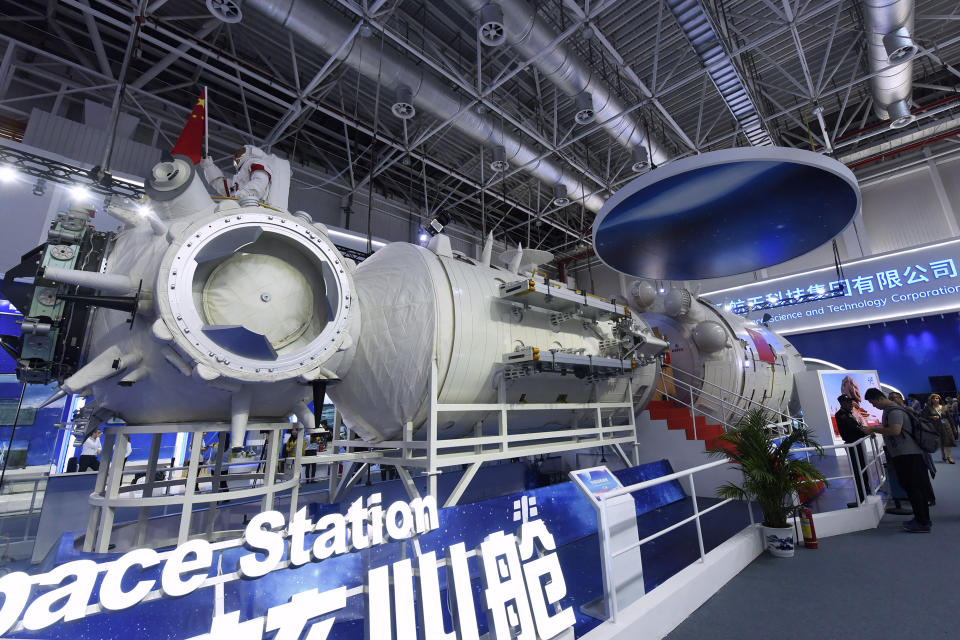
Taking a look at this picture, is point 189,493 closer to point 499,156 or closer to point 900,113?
point 499,156

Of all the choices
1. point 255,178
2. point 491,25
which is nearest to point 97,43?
point 491,25

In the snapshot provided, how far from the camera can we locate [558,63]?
8992mm

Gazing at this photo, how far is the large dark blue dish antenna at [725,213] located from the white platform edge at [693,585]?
3.27 m

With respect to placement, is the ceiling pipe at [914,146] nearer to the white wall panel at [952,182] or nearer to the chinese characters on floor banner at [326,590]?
the white wall panel at [952,182]

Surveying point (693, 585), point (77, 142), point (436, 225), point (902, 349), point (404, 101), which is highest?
point (404, 101)

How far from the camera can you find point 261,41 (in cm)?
1032

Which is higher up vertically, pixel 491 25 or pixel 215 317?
pixel 491 25

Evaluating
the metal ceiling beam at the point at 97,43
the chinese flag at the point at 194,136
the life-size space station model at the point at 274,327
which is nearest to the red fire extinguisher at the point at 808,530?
the life-size space station model at the point at 274,327

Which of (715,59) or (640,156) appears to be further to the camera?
(640,156)

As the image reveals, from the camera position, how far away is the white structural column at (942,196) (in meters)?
15.2

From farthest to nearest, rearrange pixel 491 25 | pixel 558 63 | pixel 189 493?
pixel 558 63 < pixel 491 25 < pixel 189 493

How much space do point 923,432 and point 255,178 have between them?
27.5 feet

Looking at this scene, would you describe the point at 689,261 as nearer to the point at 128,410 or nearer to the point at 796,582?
the point at 796,582

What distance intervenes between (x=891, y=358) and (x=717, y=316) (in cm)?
1118
